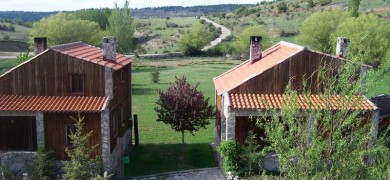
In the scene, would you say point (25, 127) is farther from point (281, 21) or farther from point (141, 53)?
point (281, 21)

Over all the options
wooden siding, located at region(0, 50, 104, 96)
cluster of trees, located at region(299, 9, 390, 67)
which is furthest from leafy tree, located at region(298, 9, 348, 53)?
wooden siding, located at region(0, 50, 104, 96)

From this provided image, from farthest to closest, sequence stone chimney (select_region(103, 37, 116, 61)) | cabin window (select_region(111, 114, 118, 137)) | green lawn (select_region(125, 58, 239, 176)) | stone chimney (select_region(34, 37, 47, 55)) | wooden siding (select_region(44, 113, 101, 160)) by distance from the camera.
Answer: green lawn (select_region(125, 58, 239, 176)) → stone chimney (select_region(34, 37, 47, 55)) → stone chimney (select_region(103, 37, 116, 61)) → cabin window (select_region(111, 114, 118, 137)) → wooden siding (select_region(44, 113, 101, 160))

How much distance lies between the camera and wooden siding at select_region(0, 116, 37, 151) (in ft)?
68.7

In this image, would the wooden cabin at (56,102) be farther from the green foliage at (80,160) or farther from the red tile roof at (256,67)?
the red tile roof at (256,67)

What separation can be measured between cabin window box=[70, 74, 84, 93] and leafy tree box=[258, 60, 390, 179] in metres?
13.9

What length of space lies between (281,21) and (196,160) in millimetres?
96494

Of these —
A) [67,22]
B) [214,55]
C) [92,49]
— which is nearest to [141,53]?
[214,55]

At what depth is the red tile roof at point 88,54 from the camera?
21484 millimetres

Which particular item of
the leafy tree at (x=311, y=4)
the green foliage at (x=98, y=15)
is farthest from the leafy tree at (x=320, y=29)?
the leafy tree at (x=311, y=4)

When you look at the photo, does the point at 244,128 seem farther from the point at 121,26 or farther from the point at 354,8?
the point at 121,26

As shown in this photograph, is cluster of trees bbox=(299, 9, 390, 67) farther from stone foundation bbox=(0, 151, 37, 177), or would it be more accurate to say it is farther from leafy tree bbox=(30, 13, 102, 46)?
leafy tree bbox=(30, 13, 102, 46)

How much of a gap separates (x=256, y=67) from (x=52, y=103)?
35.1 feet

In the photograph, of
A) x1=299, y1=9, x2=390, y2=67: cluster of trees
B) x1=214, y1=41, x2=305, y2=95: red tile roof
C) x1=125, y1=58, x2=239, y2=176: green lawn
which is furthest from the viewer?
x1=299, y1=9, x2=390, y2=67: cluster of trees

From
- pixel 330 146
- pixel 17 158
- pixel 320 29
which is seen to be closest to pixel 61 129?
pixel 17 158
